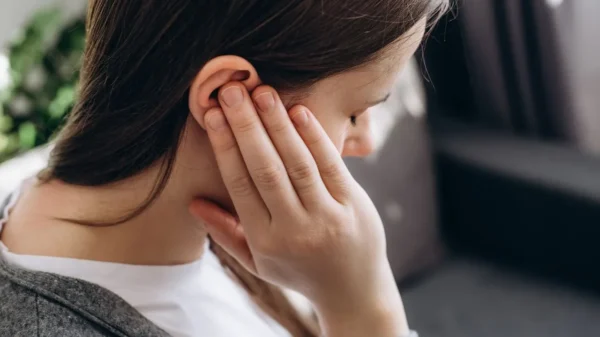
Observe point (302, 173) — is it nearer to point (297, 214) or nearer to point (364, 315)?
point (297, 214)

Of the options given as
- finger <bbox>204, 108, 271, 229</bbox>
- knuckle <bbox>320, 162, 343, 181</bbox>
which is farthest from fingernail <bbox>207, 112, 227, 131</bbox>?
knuckle <bbox>320, 162, 343, 181</bbox>

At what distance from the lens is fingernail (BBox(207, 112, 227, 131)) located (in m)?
0.63

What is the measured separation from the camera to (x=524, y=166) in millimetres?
1377

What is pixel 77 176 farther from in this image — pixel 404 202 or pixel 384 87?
pixel 404 202

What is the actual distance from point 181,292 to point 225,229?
0.09 m

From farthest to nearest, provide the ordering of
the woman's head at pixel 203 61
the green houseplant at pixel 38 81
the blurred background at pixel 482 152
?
the green houseplant at pixel 38 81 < the blurred background at pixel 482 152 < the woman's head at pixel 203 61

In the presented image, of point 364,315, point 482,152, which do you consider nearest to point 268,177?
point 364,315

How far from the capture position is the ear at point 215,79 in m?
0.60

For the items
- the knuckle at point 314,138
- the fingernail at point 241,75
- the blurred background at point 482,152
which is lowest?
the blurred background at point 482,152

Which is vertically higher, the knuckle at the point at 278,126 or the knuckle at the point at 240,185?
the knuckle at the point at 278,126

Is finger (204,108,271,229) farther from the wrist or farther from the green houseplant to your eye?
the green houseplant

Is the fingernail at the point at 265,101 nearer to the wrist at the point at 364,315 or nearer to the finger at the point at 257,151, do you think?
the finger at the point at 257,151

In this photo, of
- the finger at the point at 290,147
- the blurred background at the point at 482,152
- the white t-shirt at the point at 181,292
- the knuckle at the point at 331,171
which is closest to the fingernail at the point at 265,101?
the finger at the point at 290,147

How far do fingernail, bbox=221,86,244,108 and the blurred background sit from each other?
→ 0.66 meters
